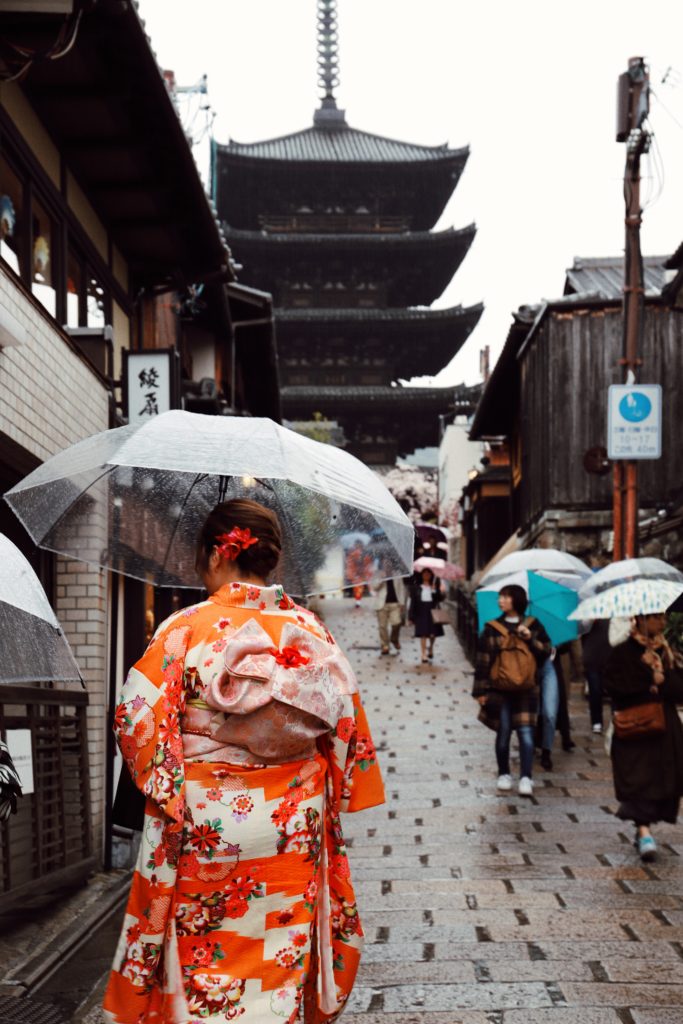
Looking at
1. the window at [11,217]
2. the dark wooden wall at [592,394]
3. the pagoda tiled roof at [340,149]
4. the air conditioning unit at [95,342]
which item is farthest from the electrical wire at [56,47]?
the pagoda tiled roof at [340,149]

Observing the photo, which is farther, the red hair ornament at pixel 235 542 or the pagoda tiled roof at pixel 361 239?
the pagoda tiled roof at pixel 361 239

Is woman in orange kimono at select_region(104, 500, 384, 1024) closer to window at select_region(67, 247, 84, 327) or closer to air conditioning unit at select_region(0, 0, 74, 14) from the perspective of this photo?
air conditioning unit at select_region(0, 0, 74, 14)

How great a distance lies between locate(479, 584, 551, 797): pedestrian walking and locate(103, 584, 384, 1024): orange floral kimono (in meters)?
6.25

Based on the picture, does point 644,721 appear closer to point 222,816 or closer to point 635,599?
point 635,599

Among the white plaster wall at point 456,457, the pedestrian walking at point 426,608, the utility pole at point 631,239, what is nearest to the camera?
the utility pole at point 631,239

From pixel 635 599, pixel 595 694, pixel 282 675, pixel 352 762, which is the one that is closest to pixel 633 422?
pixel 595 694

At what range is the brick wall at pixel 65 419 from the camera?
7090 millimetres

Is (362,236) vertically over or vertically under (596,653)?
over

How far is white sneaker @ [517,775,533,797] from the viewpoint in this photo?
31.1 ft

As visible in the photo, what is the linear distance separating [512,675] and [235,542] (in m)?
6.34

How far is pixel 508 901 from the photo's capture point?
6.48m

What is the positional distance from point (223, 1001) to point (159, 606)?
9.72 m

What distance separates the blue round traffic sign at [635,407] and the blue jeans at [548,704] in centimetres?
297

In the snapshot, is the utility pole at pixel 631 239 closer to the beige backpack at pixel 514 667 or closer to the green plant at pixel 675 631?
the green plant at pixel 675 631
